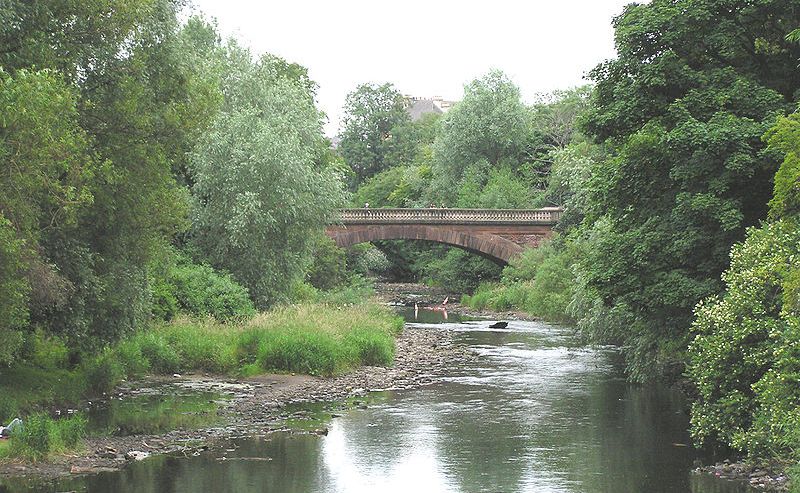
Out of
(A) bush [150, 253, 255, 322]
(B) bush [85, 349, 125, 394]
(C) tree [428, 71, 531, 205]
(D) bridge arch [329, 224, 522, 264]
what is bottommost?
(B) bush [85, 349, 125, 394]

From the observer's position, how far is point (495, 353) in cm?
4203

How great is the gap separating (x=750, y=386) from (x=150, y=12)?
15.7 metres

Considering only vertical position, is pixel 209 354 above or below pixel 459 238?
below

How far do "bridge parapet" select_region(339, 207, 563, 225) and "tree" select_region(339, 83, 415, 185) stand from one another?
1899 inches

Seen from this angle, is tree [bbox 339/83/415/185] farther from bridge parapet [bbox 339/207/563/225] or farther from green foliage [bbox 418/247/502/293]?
bridge parapet [bbox 339/207/563/225]

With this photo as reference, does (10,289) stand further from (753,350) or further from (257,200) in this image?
(257,200)

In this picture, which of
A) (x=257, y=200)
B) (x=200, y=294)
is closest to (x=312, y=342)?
(x=200, y=294)

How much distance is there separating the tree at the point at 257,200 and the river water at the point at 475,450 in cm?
1104

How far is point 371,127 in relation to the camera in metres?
117

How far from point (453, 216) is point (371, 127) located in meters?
51.6

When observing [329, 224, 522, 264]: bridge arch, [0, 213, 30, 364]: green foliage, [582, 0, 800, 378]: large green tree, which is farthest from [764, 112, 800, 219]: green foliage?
[329, 224, 522, 264]: bridge arch

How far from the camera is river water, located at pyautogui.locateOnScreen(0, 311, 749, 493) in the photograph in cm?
2031

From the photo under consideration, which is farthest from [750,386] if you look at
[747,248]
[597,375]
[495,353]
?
[495,353]

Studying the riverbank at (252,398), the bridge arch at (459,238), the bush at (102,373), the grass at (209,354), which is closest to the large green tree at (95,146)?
the grass at (209,354)
